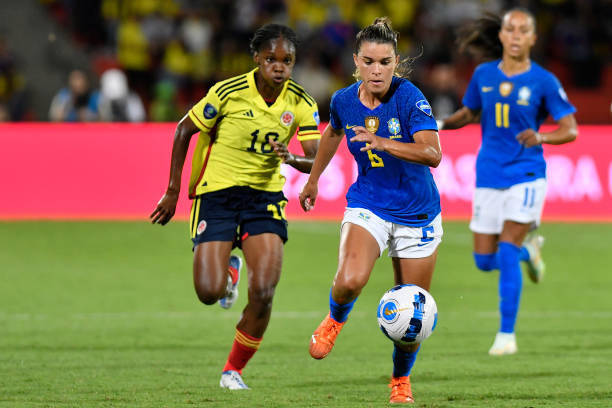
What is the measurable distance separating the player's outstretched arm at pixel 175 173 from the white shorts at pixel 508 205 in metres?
2.73

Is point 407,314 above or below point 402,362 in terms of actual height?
above

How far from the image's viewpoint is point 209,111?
6.59 meters

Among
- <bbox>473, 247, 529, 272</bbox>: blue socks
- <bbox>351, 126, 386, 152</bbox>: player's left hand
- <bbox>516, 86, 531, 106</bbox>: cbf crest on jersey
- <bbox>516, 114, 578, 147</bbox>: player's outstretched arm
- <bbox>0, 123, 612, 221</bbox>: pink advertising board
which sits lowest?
<bbox>0, 123, 612, 221</bbox>: pink advertising board

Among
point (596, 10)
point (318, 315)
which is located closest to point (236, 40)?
point (596, 10)

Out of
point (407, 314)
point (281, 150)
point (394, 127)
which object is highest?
point (394, 127)

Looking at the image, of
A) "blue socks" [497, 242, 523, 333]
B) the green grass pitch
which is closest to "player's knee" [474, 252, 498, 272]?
"blue socks" [497, 242, 523, 333]

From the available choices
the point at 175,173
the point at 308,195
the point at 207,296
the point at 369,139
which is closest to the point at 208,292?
the point at 207,296

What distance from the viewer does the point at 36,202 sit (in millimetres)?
15656

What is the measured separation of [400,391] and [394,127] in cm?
146

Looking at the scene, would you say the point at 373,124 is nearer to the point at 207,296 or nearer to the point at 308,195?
the point at 308,195

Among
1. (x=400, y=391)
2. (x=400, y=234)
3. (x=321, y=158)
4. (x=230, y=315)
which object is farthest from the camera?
(x=230, y=315)

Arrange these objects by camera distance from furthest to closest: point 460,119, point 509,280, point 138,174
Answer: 1. point 138,174
2. point 460,119
3. point 509,280

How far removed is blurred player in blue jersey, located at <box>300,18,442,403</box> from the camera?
5.85m

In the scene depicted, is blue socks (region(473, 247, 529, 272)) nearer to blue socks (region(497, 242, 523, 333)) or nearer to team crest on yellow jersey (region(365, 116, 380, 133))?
blue socks (region(497, 242, 523, 333))
